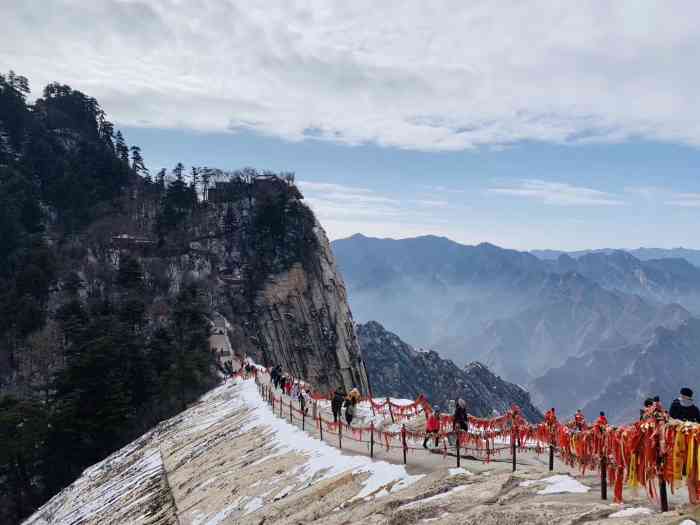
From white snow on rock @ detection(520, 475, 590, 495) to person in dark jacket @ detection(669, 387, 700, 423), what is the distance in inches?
84.4

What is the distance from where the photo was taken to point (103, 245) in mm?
73188

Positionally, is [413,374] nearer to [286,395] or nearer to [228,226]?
[228,226]

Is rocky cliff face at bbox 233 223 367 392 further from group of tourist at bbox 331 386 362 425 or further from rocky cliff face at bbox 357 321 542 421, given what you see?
rocky cliff face at bbox 357 321 542 421

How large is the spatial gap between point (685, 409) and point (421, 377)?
586 ft

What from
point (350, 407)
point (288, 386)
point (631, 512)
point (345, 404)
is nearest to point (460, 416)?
A: point (350, 407)

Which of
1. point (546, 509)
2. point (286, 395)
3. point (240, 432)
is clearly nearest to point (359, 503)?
point (546, 509)

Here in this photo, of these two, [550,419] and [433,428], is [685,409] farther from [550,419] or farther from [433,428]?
[433,428]

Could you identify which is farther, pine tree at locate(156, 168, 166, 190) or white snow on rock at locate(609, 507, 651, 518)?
pine tree at locate(156, 168, 166, 190)

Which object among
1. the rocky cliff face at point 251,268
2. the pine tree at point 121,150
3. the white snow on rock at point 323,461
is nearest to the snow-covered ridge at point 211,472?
the white snow on rock at point 323,461

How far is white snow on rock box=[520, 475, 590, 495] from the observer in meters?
→ 9.37

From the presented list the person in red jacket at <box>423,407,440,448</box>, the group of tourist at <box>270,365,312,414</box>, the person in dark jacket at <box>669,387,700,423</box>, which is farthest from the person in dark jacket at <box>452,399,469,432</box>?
the group of tourist at <box>270,365,312,414</box>

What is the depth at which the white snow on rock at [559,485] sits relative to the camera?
9.37 metres

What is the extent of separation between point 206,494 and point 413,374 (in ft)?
565

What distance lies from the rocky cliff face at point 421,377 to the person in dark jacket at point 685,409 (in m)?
162
